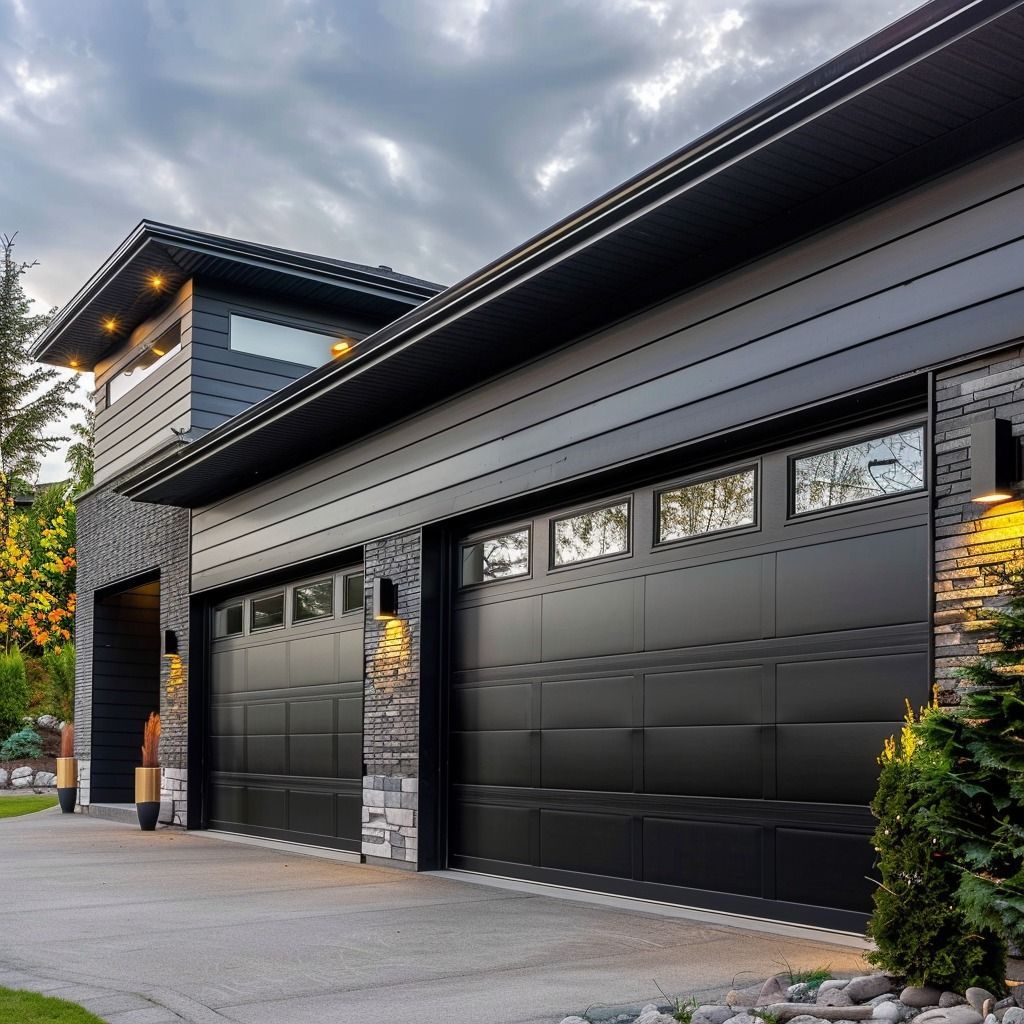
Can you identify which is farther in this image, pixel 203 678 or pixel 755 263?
pixel 203 678

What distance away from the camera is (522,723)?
10773 mm

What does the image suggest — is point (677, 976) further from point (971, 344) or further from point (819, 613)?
point (971, 344)

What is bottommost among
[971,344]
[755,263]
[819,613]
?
[819,613]

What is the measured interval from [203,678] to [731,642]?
1056 cm

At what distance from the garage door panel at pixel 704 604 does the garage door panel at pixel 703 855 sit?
130 centimetres

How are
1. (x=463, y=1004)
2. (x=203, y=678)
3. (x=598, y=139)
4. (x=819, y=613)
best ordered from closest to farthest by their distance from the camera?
(x=463, y=1004)
(x=819, y=613)
(x=203, y=678)
(x=598, y=139)

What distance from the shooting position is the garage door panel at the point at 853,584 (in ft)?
24.1

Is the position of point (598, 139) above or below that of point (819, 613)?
above

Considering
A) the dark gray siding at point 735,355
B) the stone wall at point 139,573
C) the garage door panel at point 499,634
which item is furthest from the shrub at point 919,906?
the stone wall at point 139,573

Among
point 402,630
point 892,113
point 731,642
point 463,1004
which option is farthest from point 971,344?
point 402,630

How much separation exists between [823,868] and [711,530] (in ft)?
8.08

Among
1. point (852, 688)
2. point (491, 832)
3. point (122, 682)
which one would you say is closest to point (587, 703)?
point (491, 832)

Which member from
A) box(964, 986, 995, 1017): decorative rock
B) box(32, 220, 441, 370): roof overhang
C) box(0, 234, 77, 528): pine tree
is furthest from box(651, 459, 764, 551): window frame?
box(0, 234, 77, 528): pine tree

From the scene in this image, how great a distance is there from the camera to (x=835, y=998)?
5.30 m
